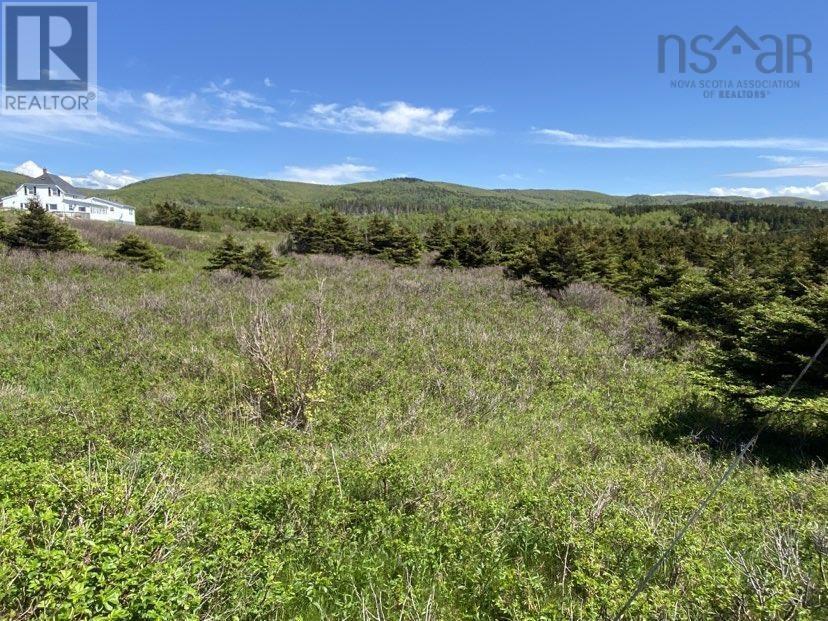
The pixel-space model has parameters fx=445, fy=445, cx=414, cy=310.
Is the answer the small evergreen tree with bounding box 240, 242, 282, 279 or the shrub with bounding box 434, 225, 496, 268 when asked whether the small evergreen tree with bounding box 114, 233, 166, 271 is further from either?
the shrub with bounding box 434, 225, 496, 268

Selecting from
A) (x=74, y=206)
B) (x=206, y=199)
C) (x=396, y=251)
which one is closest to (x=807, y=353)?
(x=396, y=251)

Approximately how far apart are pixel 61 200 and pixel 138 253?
5111 cm

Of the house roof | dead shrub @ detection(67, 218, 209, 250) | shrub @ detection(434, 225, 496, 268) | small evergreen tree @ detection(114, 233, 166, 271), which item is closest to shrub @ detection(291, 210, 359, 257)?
dead shrub @ detection(67, 218, 209, 250)

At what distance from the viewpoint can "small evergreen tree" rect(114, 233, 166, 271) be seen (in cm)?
1805

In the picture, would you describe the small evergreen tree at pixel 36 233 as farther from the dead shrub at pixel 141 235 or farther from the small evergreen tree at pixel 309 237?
the small evergreen tree at pixel 309 237

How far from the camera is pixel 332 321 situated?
1152cm

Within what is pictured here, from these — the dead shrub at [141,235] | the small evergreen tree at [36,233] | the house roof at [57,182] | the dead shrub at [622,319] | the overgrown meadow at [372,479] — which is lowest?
the overgrown meadow at [372,479]

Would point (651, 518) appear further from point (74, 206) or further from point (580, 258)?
point (74, 206)

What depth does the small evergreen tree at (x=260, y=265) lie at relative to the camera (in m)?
18.5

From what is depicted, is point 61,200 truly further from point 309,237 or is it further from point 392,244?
point 392,244

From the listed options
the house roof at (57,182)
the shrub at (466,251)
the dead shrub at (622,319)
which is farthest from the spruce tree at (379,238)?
the house roof at (57,182)

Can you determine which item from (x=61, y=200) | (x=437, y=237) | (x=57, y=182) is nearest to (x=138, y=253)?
(x=437, y=237)

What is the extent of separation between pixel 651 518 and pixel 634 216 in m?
97.3

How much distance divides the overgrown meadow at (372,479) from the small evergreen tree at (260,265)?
725cm
